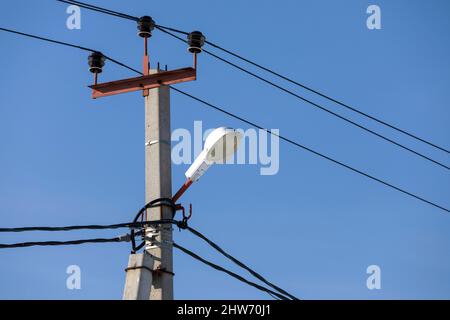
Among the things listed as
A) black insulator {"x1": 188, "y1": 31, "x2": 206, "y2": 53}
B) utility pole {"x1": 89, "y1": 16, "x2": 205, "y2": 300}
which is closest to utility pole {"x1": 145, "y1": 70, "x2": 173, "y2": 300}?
utility pole {"x1": 89, "y1": 16, "x2": 205, "y2": 300}

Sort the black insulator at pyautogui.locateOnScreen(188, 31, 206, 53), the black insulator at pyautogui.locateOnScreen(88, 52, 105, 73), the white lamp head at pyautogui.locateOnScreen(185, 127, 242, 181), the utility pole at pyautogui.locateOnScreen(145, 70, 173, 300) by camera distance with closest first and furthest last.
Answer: the utility pole at pyautogui.locateOnScreen(145, 70, 173, 300)
the white lamp head at pyautogui.locateOnScreen(185, 127, 242, 181)
the black insulator at pyautogui.locateOnScreen(188, 31, 206, 53)
the black insulator at pyautogui.locateOnScreen(88, 52, 105, 73)

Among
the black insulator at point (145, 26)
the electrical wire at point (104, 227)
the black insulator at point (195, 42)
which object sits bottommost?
the electrical wire at point (104, 227)

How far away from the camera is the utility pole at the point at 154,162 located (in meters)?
13.6

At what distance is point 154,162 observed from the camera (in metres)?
14.2

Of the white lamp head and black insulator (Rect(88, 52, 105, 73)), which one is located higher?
black insulator (Rect(88, 52, 105, 73))

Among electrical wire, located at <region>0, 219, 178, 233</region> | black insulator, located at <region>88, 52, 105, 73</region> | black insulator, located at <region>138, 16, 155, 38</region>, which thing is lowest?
electrical wire, located at <region>0, 219, 178, 233</region>

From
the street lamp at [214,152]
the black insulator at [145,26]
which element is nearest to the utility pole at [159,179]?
the street lamp at [214,152]

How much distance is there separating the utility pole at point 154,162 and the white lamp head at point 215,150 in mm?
323

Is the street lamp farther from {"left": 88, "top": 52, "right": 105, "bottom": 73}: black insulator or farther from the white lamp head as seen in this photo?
{"left": 88, "top": 52, "right": 105, "bottom": 73}: black insulator

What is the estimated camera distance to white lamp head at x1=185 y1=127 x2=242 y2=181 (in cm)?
1379

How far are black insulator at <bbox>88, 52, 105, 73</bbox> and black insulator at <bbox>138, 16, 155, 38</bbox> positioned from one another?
0.60m

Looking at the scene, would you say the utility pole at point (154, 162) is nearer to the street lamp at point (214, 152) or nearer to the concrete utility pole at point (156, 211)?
the concrete utility pole at point (156, 211)
